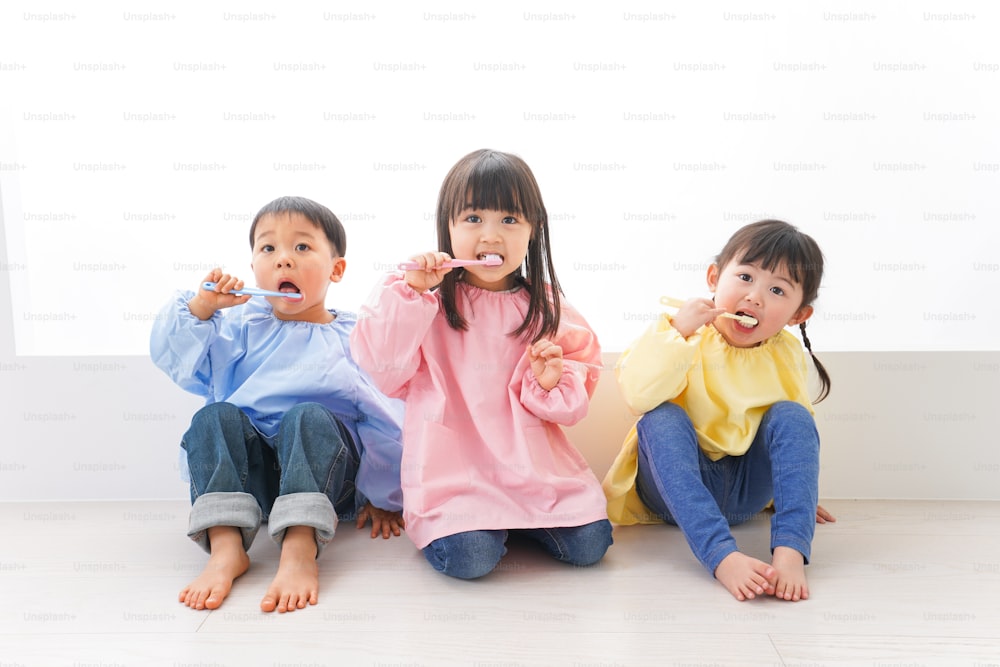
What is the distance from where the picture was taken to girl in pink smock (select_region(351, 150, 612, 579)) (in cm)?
124

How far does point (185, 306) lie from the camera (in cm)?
134

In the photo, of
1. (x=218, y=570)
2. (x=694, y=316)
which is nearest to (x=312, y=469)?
(x=218, y=570)

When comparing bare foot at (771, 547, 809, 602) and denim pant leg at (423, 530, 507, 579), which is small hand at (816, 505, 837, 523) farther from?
denim pant leg at (423, 530, 507, 579)

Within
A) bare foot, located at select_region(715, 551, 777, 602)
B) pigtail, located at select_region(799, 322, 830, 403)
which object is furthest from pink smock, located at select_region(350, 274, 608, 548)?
pigtail, located at select_region(799, 322, 830, 403)

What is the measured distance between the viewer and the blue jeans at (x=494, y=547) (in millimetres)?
1194

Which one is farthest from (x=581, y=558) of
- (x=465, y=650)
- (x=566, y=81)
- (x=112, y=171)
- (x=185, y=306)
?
(x=112, y=171)

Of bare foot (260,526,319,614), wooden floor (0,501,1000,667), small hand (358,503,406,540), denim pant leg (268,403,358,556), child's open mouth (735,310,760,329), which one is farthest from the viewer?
small hand (358,503,406,540)

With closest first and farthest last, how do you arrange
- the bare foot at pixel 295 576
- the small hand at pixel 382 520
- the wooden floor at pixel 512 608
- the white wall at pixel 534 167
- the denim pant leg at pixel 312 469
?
the wooden floor at pixel 512 608 → the bare foot at pixel 295 576 → the denim pant leg at pixel 312 469 → the small hand at pixel 382 520 → the white wall at pixel 534 167

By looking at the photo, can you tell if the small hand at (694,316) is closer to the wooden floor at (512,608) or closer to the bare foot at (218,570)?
the wooden floor at (512,608)

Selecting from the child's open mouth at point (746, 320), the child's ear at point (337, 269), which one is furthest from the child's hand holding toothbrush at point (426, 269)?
the child's open mouth at point (746, 320)

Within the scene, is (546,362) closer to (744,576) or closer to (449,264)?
(449,264)

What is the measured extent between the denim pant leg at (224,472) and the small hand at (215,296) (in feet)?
0.54

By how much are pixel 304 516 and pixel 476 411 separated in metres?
0.32

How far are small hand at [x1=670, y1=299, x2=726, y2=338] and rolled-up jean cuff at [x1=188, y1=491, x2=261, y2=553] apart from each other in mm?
767
